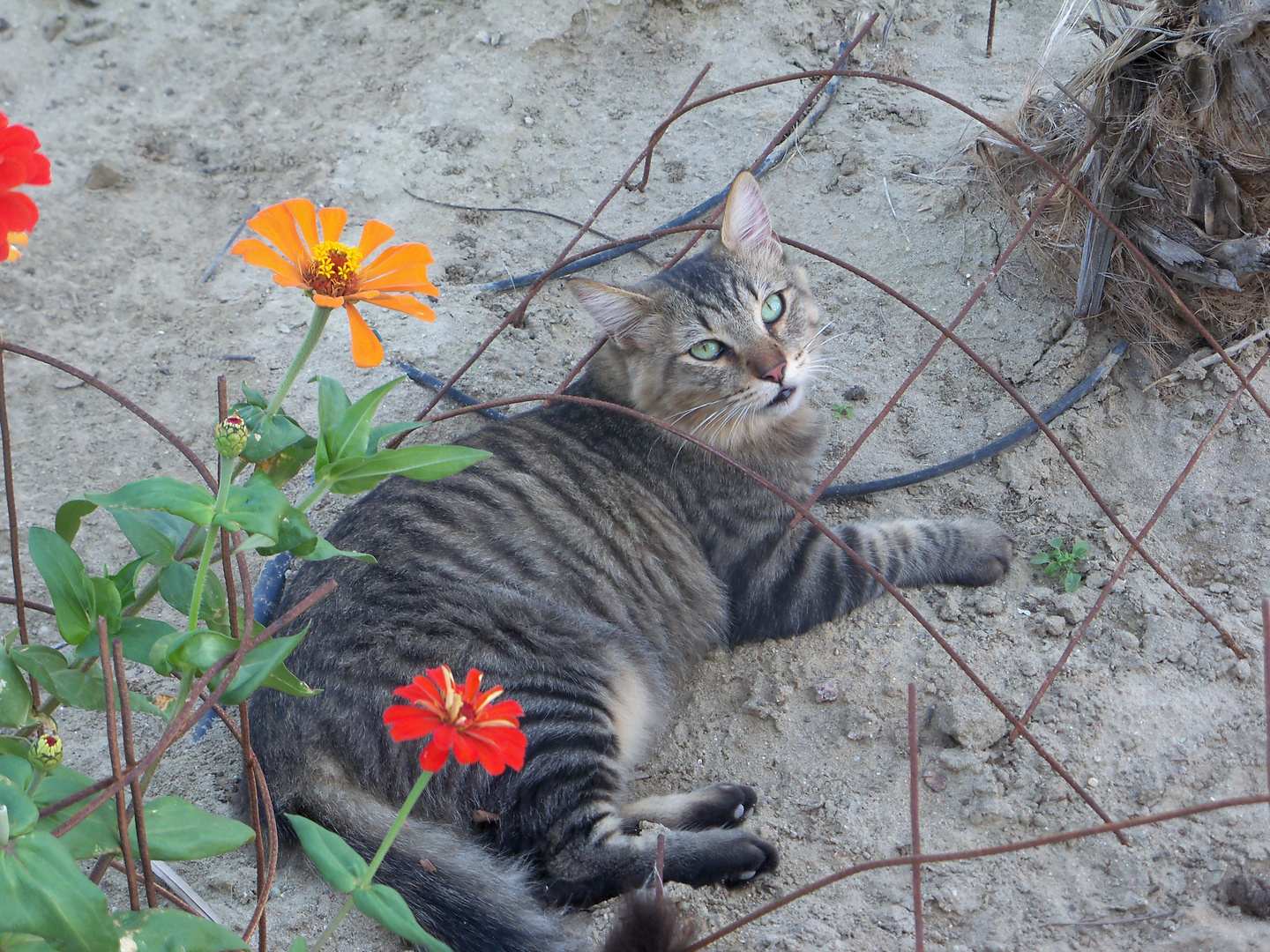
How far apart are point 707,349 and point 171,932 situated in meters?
2.01

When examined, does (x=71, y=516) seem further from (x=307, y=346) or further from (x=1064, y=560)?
(x=1064, y=560)

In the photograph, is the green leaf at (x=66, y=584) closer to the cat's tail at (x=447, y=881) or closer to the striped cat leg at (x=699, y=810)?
the cat's tail at (x=447, y=881)

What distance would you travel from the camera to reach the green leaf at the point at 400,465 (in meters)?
1.24

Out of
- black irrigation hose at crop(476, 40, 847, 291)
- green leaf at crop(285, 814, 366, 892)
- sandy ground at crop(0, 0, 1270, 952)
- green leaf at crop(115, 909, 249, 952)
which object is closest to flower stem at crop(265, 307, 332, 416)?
green leaf at crop(285, 814, 366, 892)

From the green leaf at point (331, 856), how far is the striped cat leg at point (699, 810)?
1173 millimetres

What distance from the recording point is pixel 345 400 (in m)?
1.38

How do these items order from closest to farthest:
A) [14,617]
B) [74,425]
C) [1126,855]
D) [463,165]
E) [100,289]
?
[1126,855] → [14,617] → [74,425] → [100,289] → [463,165]

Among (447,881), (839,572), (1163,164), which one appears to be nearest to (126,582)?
(447,881)

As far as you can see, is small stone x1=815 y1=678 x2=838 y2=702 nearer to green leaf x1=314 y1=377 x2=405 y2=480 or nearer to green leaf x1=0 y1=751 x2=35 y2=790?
green leaf x1=314 y1=377 x2=405 y2=480

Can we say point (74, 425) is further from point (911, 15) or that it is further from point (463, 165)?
point (911, 15)

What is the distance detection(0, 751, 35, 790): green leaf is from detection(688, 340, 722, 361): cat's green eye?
195 centimetres

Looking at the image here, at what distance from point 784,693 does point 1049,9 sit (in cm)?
363

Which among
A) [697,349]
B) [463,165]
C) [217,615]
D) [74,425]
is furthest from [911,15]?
[217,615]

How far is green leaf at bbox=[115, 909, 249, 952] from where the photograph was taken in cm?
113
